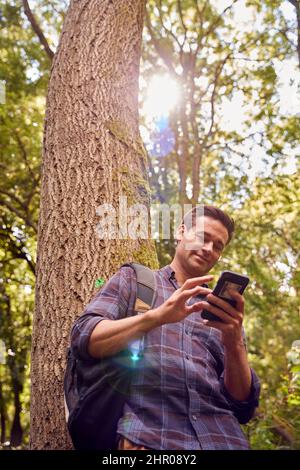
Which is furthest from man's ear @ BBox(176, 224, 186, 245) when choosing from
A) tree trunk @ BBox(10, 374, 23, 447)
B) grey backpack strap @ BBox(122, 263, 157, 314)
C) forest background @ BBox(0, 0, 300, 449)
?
tree trunk @ BBox(10, 374, 23, 447)

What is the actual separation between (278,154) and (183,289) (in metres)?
10.0

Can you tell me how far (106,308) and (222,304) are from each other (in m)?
0.60

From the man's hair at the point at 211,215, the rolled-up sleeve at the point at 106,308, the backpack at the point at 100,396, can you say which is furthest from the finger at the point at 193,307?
the man's hair at the point at 211,215

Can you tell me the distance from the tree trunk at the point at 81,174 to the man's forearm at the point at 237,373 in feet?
3.58

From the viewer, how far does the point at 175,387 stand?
2172mm

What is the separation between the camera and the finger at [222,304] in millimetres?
2137

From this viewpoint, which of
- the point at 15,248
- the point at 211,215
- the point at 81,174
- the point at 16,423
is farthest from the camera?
the point at 16,423

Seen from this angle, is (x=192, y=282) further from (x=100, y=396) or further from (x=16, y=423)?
(x=16, y=423)

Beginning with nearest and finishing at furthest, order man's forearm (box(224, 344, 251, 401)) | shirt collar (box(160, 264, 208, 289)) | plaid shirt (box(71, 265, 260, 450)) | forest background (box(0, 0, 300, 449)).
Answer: plaid shirt (box(71, 265, 260, 450)) < man's forearm (box(224, 344, 251, 401)) < shirt collar (box(160, 264, 208, 289)) < forest background (box(0, 0, 300, 449))

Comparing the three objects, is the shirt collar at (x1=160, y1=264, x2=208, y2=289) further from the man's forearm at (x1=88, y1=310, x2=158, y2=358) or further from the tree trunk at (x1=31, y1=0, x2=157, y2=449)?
the man's forearm at (x1=88, y1=310, x2=158, y2=358)

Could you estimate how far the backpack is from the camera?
197 centimetres

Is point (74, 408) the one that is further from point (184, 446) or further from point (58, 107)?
point (58, 107)

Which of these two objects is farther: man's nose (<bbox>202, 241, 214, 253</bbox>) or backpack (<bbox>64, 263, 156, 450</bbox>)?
man's nose (<bbox>202, 241, 214, 253</bbox>)

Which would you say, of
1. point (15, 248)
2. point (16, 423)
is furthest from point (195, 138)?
point (16, 423)
